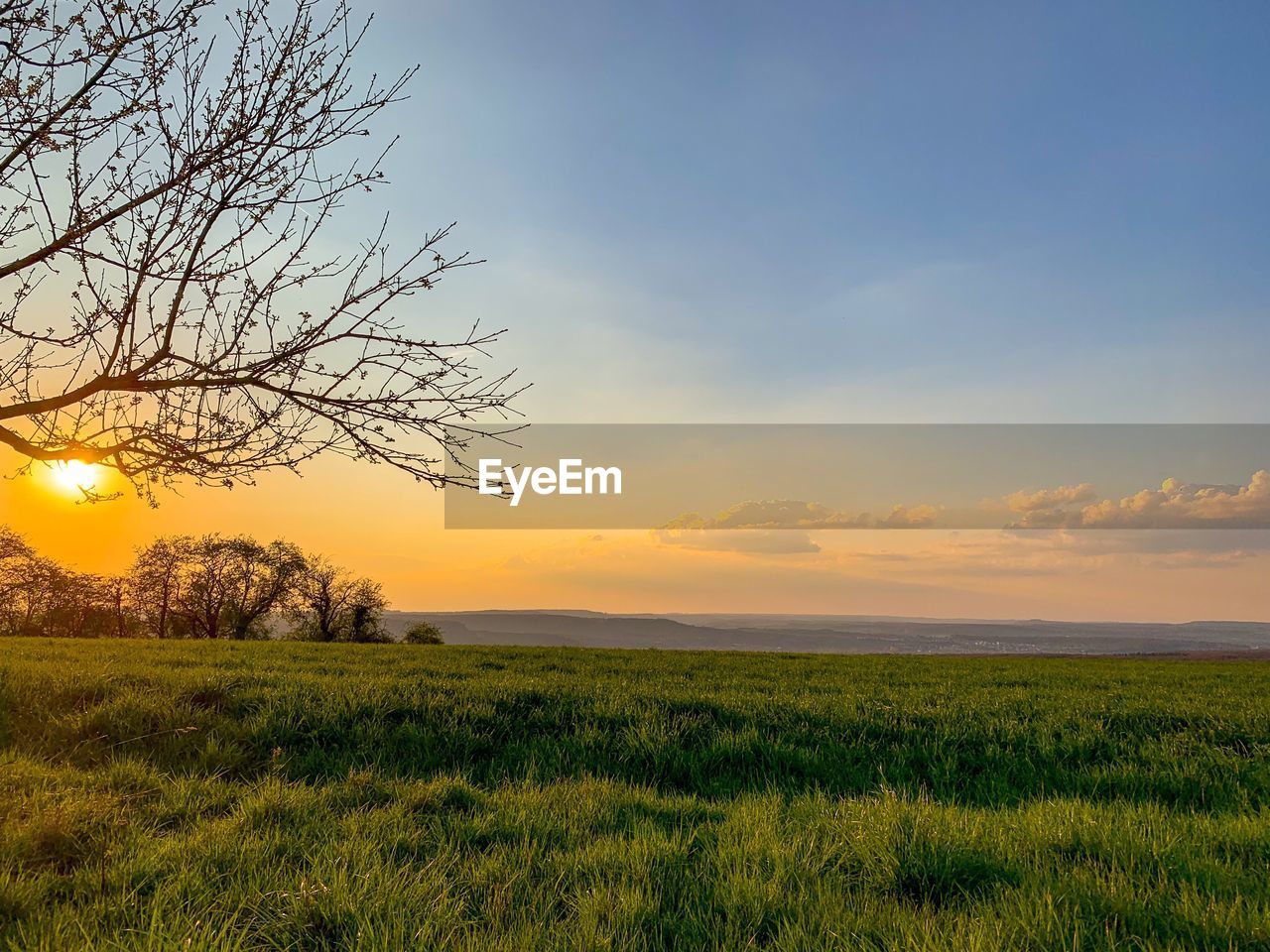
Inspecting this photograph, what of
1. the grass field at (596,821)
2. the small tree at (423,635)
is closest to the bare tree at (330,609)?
the small tree at (423,635)

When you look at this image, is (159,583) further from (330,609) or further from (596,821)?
(596,821)

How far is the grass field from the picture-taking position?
330 cm

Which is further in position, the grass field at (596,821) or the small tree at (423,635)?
the small tree at (423,635)

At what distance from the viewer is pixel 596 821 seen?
5.03 meters

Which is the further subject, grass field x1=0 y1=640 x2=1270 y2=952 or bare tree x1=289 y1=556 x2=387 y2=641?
bare tree x1=289 y1=556 x2=387 y2=641

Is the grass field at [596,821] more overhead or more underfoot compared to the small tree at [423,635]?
more overhead

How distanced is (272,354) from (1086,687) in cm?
1998

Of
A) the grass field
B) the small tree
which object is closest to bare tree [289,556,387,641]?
the small tree

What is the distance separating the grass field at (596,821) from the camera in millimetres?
3301

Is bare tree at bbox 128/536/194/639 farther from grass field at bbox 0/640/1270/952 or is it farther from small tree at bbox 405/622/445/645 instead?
grass field at bbox 0/640/1270/952

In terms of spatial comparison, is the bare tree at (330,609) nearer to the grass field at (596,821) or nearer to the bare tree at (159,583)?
the bare tree at (159,583)

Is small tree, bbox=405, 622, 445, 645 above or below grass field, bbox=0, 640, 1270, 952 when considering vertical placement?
below

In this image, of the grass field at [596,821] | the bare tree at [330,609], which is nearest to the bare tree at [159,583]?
the bare tree at [330,609]

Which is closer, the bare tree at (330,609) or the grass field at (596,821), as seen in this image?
the grass field at (596,821)
